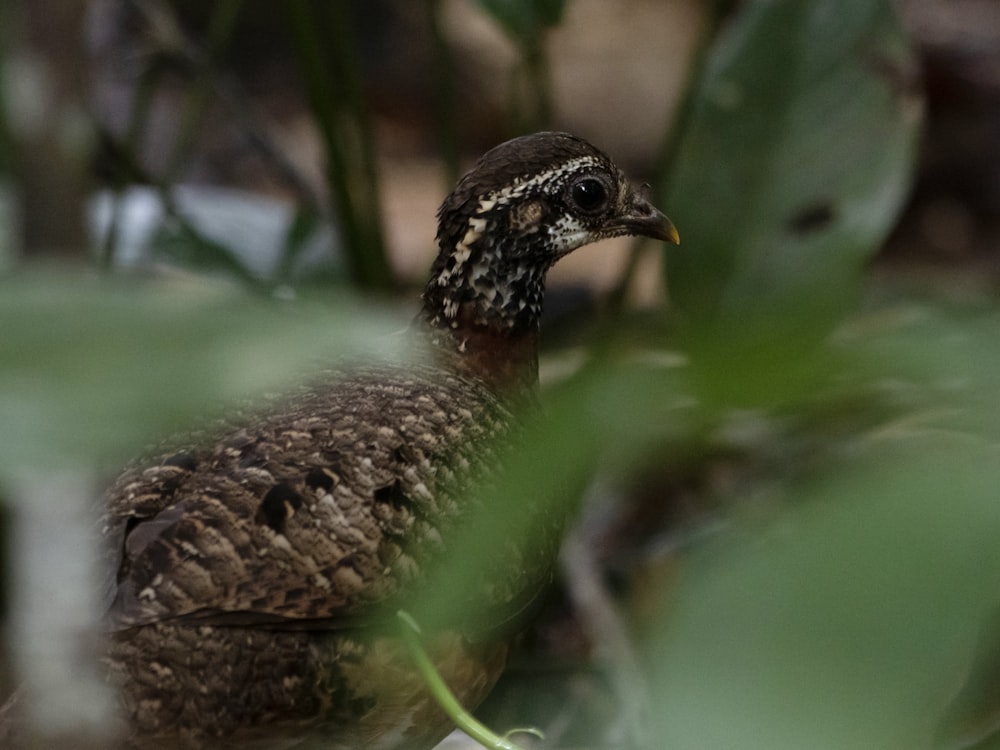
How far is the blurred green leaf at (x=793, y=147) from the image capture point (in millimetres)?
2529

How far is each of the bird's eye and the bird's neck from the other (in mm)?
117

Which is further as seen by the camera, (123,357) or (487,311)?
(487,311)

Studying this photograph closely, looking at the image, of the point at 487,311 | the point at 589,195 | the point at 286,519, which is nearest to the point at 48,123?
the point at 487,311

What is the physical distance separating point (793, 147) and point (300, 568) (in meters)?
1.57

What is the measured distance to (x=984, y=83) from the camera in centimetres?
662

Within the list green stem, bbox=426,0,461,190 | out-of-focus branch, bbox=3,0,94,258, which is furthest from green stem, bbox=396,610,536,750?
green stem, bbox=426,0,461,190

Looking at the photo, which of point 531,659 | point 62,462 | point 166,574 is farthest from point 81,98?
point 62,462

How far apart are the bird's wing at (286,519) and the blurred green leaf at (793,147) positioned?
110 centimetres

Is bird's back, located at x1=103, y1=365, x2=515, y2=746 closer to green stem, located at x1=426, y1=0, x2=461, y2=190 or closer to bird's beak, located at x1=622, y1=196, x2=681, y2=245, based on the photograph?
bird's beak, located at x1=622, y1=196, x2=681, y2=245

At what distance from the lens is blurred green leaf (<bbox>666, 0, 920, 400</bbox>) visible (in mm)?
2529

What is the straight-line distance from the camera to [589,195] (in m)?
1.89

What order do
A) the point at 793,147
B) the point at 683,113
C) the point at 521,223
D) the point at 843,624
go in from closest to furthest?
the point at 843,624, the point at 521,223, the point at 793,147, the point at 683,113

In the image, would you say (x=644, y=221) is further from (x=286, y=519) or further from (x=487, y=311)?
(x=286, y=519)

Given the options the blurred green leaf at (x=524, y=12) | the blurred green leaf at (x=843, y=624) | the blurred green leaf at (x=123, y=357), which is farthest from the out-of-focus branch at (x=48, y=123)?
the blurred green leaf at (x=843, y=624)
